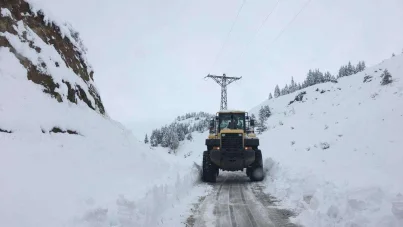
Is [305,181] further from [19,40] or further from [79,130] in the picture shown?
[19,40]

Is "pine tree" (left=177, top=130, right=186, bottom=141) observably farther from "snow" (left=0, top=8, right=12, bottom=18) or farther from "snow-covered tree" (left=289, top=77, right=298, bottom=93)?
"snow" (left=0, top=8, right=12, bottom=18)

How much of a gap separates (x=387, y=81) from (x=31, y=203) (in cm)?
4659

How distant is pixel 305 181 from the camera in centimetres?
1097

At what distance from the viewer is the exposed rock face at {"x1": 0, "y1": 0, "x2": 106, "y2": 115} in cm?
1103

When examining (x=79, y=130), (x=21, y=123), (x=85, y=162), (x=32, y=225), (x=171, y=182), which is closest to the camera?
A: (x=32, y=225)

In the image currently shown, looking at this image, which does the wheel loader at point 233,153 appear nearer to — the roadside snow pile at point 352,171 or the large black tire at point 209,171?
the large black tire at point 209,171

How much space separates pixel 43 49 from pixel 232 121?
9584mm

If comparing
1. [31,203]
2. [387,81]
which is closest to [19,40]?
[31,203]

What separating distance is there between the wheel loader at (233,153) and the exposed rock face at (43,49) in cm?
625

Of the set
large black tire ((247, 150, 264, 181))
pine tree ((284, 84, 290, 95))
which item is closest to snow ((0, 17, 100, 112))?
large black tire ((247, 150, 264, 181))

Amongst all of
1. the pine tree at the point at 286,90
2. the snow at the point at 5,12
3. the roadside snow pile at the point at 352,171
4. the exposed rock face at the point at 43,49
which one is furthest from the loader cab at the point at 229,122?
the pine tree at the point at 286,90

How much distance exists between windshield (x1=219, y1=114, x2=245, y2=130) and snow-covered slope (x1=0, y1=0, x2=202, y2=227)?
4.59 metres

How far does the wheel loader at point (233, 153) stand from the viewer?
50.8 ft

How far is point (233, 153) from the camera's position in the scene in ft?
50.9
